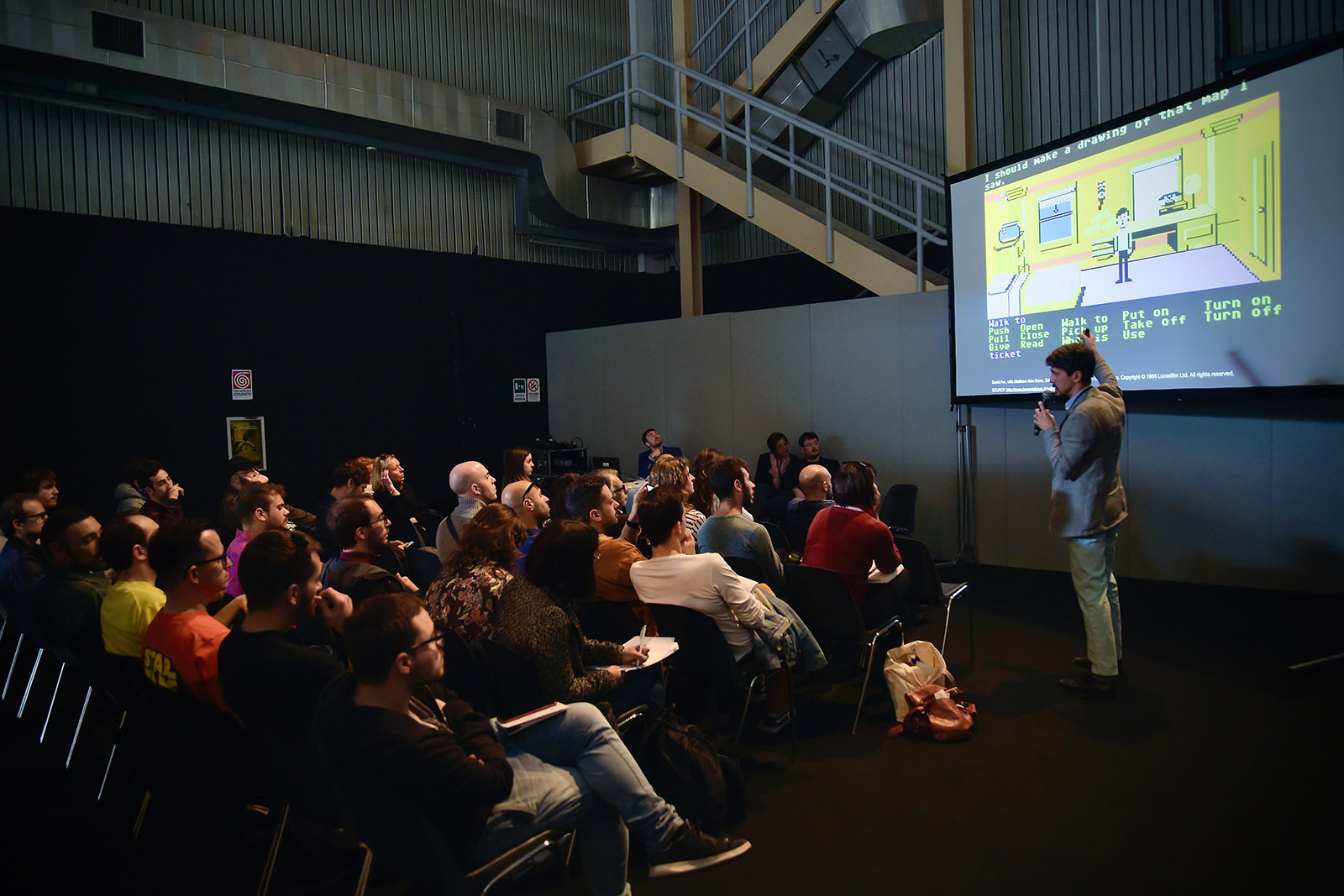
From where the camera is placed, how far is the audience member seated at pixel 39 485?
4.97m

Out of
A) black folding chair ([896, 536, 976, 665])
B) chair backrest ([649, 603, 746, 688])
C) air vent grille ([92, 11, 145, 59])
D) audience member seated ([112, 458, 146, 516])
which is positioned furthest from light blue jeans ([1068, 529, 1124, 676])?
air vent grille ([92, 11, 145, 59])

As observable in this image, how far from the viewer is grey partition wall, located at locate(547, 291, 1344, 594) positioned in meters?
5.46

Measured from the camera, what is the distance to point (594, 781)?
2.33 m

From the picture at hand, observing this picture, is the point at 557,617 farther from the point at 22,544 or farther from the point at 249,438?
the point at 249,438

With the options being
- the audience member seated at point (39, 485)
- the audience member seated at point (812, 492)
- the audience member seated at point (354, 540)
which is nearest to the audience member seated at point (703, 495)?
the audience member seated at point (812, 492)

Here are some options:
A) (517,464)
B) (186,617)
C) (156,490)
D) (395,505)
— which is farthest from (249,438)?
(186,617)

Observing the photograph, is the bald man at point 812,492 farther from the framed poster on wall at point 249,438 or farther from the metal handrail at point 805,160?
the framed poster on wall at point 249,438

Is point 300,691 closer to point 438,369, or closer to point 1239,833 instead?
point 1239,833

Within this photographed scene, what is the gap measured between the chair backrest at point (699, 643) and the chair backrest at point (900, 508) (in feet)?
11.5

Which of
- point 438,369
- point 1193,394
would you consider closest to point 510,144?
point 438,369

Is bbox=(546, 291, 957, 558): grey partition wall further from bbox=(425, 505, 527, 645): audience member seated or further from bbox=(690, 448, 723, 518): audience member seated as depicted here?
bbox=(425, 505, 527, 645): audience member seated

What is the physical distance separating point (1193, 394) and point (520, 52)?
8905 mm

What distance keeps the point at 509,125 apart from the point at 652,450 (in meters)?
4.16

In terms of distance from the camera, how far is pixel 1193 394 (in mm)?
5168
